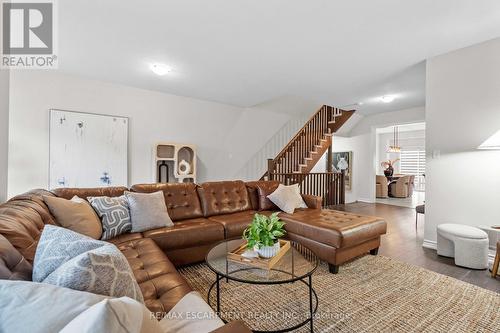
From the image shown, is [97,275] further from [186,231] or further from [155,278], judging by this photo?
[186,231]

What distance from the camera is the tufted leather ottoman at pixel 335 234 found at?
2441 mm

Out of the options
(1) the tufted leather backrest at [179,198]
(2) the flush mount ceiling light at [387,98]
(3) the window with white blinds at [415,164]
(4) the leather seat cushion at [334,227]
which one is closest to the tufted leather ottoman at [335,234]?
(4) the leather seat cushion at [334,227]

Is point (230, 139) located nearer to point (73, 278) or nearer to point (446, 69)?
point (446, 69)

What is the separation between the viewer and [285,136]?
6.44 meters

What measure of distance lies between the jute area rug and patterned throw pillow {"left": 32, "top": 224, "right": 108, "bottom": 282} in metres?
1.16

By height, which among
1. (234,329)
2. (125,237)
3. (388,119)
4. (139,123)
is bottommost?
(125,237)

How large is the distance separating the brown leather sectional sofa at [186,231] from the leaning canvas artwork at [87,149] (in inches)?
56.7

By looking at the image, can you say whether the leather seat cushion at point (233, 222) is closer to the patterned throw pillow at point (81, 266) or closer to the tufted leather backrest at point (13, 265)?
the patterned throw pillow at point (81, 266)

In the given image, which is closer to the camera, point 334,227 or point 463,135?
point 334,227

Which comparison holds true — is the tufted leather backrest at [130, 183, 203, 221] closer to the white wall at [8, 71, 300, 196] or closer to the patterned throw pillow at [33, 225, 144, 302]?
the white wall at [8, 71, 300, 196]

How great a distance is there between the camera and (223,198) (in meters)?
3.37

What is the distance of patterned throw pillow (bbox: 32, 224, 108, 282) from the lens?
0.94m

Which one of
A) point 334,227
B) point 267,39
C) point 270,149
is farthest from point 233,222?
point 270,149

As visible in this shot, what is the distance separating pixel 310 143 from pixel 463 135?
3487mm
